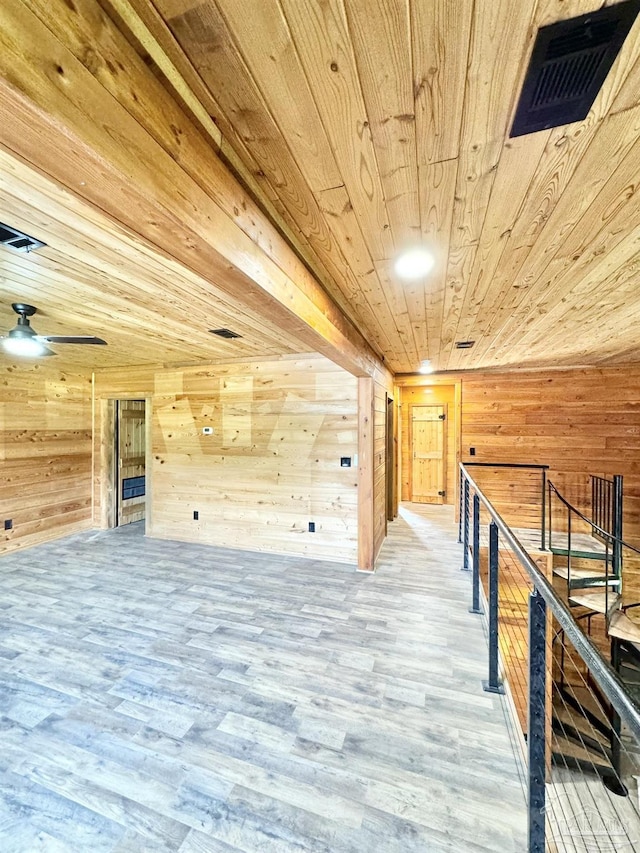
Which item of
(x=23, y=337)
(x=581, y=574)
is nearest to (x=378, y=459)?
(x=581, y=574)

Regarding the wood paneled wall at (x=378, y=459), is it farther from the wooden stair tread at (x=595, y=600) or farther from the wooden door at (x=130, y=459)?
the wooden door at (x=130, y=459)

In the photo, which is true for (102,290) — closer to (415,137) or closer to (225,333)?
(225,333)

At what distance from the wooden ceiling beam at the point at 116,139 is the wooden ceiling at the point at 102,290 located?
1.24 feet

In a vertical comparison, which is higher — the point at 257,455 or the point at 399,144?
the point at 399,144

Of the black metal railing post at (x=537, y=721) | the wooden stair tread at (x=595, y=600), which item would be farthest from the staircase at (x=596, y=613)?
Result: the black metal railing post at (x=537, y=721)

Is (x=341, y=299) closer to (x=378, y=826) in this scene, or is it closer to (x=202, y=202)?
(x=202, y=202)

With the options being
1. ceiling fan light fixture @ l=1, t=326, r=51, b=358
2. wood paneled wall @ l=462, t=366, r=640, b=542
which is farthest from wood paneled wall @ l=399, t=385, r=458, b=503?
ceiling fan light fixture @ l=1, t=326, r=51, b=358

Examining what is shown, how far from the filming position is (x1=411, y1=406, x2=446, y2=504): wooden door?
23.1 feet

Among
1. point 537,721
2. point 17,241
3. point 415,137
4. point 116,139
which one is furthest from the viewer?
point 17,241

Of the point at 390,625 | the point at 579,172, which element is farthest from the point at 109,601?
the point at 579,172

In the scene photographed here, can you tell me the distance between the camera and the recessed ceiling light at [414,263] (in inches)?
68.1

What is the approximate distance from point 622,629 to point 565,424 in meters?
2.73

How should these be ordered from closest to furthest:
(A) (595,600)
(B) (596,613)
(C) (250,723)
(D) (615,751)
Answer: (C) (250,723), (D) (615,751), (A) (595,600), (B) (596,613)

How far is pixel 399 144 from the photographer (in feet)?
3.52
